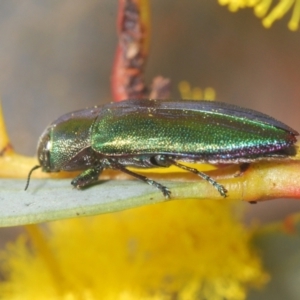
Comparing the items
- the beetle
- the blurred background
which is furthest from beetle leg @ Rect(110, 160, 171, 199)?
the blurred background

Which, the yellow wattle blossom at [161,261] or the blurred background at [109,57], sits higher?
the blurred background at [109,57]

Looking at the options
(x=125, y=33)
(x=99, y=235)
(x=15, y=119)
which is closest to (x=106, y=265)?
(x=99, y=235)

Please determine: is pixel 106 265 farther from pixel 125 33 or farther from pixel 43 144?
pixel 125 33

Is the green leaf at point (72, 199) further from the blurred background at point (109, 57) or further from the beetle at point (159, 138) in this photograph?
the blurred background at point (109, 57)

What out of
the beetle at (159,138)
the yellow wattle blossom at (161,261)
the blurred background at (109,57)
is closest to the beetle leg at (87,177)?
the beetle at (159,138)

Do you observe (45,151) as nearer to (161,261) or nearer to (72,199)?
(72,199)

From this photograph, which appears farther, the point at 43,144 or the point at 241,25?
the point at 241,25
